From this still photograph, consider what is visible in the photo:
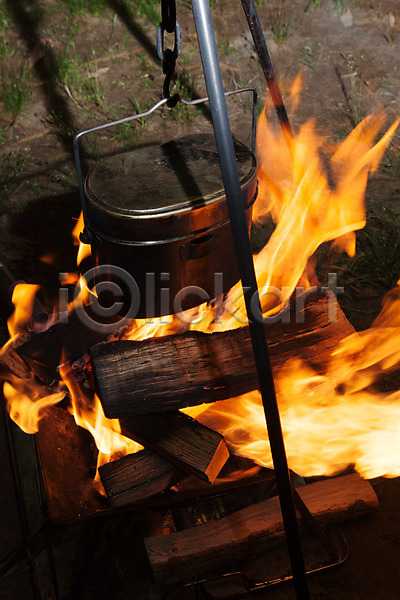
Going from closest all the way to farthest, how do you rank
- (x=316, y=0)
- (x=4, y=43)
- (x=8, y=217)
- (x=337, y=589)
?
(x=337, y=589), (x=8, y=217), (x=4, y=43), (x=316, y=0)

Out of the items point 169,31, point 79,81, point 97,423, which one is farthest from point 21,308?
point 79,81

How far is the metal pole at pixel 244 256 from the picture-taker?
116 centimetres

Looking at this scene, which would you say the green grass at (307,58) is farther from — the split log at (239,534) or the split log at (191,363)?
the split log at (239,534)

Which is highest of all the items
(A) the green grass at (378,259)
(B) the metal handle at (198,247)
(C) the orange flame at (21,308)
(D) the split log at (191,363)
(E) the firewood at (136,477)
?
(B) the metal handle at (198,247)

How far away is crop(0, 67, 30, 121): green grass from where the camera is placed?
4.13m

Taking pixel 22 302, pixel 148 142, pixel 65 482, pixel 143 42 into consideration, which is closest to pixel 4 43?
pixel 143 42

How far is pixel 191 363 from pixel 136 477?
0.41 metres

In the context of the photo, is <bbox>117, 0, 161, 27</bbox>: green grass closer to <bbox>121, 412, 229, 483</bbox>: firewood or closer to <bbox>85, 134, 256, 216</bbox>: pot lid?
<bbox>85, 134, 256, 216</bbox>: pot lid

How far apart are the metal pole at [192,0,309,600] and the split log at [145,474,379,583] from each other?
A: 435mm

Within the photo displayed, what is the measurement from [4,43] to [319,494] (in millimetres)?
4393

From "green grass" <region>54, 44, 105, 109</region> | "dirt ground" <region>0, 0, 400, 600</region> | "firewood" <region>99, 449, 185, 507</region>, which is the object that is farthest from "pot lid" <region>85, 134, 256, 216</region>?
"green grass" <region>54, 44, 105, 109</region>

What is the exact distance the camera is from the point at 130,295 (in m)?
1.91

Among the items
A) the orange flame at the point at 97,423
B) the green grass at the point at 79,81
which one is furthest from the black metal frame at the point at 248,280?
the green grass at the point at 79,81

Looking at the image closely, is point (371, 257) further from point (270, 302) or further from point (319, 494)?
point (319, 494)
